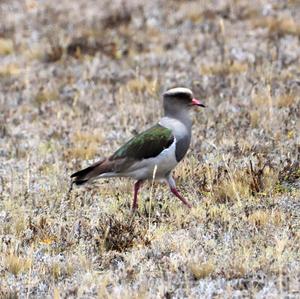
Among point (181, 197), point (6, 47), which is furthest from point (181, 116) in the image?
point (6, 47)

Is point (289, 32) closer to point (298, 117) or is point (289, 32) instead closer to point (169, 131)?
point (298, 117)

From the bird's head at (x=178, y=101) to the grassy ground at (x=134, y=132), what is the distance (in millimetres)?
915

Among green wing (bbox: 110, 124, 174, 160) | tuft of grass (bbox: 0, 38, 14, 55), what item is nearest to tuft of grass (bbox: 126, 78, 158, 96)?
tuft of grass (bbox: 0, 38, 14, 55)

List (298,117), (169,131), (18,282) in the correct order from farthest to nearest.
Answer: (298,117) → (169,131) → (18,282)

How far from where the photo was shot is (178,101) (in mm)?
8438

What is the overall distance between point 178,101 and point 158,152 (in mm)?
725

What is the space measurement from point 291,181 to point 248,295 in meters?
3.27

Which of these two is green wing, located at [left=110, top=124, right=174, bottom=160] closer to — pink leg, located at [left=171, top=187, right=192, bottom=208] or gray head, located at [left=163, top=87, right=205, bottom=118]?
gray head, located at [left=163, top=87, right=205, bottom=118]

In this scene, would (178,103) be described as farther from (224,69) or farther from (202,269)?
(224,69)

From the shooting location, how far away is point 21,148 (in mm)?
11641

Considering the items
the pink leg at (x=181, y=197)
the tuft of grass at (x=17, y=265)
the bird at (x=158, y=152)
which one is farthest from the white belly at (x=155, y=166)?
the tuft of grass at (x=17, y=265)

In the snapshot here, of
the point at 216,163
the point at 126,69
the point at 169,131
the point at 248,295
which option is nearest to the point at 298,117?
the point at 216,163

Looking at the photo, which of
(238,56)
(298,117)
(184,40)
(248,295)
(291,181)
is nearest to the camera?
(248,295)

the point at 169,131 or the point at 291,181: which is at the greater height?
the point at 169,131
